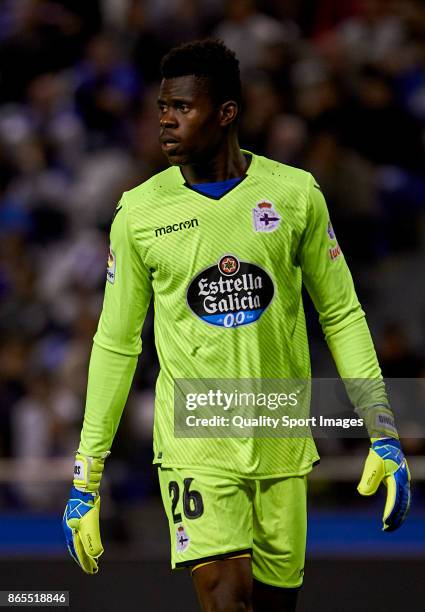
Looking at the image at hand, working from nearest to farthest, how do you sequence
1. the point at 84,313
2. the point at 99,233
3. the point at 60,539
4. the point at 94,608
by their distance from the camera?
the point at 94,608 → the point at 60,539 → the point at 84,313 → the point at 99,233

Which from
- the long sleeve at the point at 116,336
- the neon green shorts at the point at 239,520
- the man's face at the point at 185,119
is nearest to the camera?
the neon green shorts at the point at 239,520

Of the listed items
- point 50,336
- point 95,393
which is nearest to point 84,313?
point 50,336

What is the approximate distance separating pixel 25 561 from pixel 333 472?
157 cm

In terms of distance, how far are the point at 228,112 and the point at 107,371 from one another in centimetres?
88

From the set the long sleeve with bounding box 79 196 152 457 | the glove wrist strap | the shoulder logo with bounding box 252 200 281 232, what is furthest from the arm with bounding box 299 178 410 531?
the glove wrist strap

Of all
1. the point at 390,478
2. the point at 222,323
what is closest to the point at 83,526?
the point at 222,323

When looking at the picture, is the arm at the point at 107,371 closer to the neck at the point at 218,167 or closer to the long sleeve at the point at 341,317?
the neck at the point at 218,167

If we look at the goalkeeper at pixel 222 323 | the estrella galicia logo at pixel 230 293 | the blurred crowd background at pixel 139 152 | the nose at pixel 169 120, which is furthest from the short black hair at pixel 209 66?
the blurred crowd background at pixel 139 152

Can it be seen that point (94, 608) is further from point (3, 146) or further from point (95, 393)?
point (3, 146)

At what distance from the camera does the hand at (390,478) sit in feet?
12.5

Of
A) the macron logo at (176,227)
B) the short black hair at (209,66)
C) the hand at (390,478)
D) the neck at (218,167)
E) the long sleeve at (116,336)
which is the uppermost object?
the short black hair at (209,66)

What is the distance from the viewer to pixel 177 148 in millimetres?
3910

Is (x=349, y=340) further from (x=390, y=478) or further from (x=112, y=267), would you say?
(x=112, y=267)

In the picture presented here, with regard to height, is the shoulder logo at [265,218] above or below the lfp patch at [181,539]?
above
